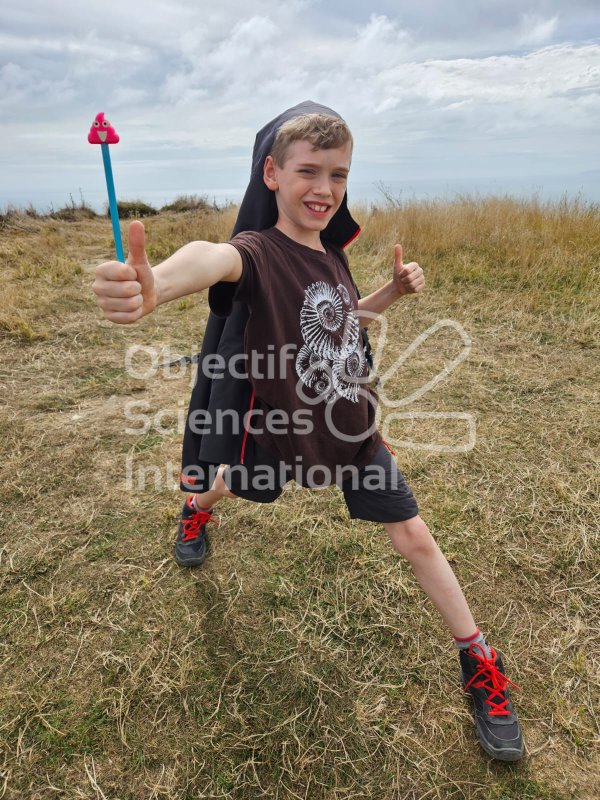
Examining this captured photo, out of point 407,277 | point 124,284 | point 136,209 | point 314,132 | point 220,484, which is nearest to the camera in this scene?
point 124,284

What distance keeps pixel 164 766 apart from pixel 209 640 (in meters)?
0.47

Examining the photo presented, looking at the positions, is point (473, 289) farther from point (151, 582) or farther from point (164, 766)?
point (164, 766)

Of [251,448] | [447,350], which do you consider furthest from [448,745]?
[447,350]

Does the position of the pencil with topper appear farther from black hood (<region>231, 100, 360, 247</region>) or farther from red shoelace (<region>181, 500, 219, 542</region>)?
red shoelace (<region>181, 500, 219, 542</region>)

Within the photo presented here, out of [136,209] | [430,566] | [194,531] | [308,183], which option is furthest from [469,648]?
[136,209]

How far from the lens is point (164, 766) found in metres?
1.70

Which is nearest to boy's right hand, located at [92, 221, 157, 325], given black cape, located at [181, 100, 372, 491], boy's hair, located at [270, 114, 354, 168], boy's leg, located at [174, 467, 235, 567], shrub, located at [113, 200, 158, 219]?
black cape, located at [181, 100, 372, 491]

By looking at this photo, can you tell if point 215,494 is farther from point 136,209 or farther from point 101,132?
point 136,209

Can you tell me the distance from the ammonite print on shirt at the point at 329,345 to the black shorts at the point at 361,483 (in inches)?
10.3

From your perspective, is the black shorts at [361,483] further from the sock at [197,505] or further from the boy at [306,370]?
the sock at [197,505]

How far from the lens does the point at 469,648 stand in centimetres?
186

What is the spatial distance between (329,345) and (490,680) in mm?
1284

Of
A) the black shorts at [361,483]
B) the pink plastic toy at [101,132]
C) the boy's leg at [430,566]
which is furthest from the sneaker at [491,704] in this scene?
the pink plastic toy at [101,132]

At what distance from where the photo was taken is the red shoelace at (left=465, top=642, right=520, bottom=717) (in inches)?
71.0
